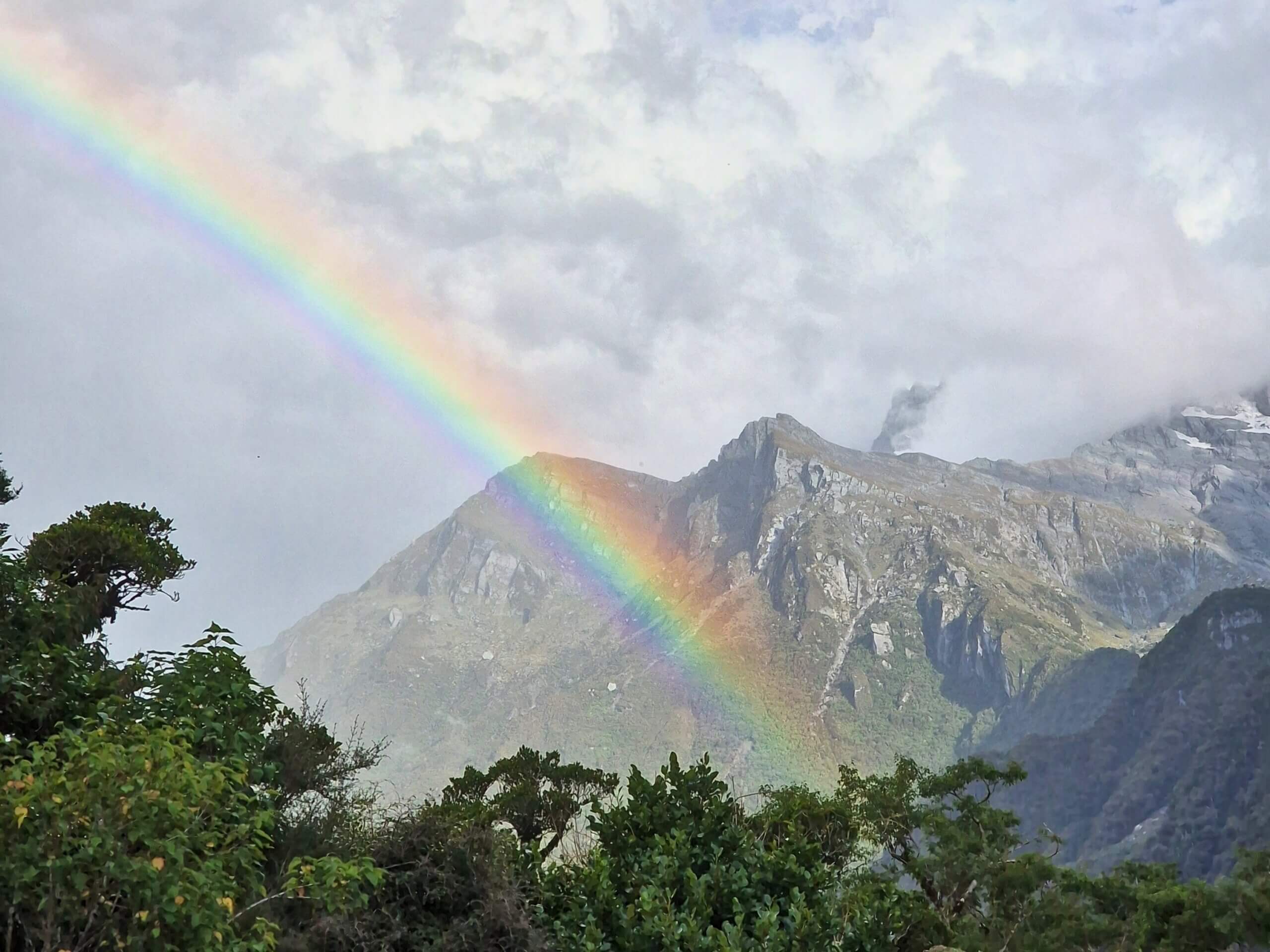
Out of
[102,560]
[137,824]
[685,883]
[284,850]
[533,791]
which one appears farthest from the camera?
[533,791]

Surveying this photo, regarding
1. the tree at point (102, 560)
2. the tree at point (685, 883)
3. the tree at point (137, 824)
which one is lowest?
the tree at point (685, 883)

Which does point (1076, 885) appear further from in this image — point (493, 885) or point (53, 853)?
point (53, 853)

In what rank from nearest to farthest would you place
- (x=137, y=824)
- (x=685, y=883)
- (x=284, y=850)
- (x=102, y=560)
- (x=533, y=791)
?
(x=137, y=824) → (x=685, y=883) → (x=284, y=850) → (x=102, y=560) → (x=533, y=791)

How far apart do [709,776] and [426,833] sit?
4.11 m

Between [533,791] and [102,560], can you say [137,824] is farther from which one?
[533,791]

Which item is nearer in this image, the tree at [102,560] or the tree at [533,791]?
the tree at [102,560]

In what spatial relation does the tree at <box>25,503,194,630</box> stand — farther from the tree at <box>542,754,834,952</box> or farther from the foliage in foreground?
the tree at <box>542,754,834,952</box>

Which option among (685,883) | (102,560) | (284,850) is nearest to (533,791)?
(102,560)

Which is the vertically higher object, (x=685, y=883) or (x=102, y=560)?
(x=102, y=560)

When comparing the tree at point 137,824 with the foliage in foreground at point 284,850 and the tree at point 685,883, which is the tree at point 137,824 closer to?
the foliage in foreground at point 284,850

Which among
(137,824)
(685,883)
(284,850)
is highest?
(137,824)

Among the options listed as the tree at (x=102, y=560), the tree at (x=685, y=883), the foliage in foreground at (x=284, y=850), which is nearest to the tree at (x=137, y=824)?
the foliage in foreground at (x=284, y=850)

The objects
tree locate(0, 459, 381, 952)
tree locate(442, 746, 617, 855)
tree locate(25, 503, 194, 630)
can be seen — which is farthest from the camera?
tree locate(442, 746, 617, 855)

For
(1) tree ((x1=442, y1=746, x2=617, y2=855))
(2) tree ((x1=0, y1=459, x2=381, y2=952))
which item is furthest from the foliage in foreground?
(1) tree ((x1=442, y1=746, x2=617, y2=855))
